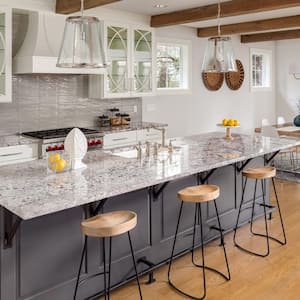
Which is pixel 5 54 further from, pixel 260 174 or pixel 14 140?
pixel 260 174

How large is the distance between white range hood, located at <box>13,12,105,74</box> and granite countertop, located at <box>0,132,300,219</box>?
64.5 inches

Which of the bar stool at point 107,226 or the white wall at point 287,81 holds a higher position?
the white wall at point 287,81

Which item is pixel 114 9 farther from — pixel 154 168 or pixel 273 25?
pixel 154 168

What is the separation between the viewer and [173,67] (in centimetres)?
696

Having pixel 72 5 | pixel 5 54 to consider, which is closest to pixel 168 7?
pixel 72 5

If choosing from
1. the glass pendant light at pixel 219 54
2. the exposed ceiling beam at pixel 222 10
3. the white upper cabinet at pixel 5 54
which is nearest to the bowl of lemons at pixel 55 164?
the glass pendant light at pixel 219 54

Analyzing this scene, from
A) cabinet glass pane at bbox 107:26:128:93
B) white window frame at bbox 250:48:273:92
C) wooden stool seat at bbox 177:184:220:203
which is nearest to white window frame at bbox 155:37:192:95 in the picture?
cabinet glass pane at bbox 107:26:128:93

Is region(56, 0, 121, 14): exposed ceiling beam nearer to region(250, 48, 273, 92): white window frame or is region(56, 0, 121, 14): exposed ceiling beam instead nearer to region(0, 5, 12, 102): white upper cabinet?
region(0, 5, 12, 102): white upper cabinet

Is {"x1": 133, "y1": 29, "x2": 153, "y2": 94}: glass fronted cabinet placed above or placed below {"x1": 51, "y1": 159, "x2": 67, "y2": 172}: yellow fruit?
above

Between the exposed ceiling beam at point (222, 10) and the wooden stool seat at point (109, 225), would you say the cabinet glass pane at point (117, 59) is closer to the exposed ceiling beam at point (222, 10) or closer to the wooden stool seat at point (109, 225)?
the exposed ceiling beam at point (222, 10)

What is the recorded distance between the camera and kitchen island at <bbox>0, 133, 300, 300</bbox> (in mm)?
2199

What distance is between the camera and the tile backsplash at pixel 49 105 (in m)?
4.83

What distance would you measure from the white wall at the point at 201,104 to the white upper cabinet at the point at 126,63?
59 centimetres

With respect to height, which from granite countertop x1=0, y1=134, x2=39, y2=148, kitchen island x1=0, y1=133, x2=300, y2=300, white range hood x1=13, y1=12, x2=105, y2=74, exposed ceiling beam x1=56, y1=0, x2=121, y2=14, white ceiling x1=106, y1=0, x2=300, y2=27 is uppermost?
white ceiling x1=106, y1=0, x2=300, y2=27
